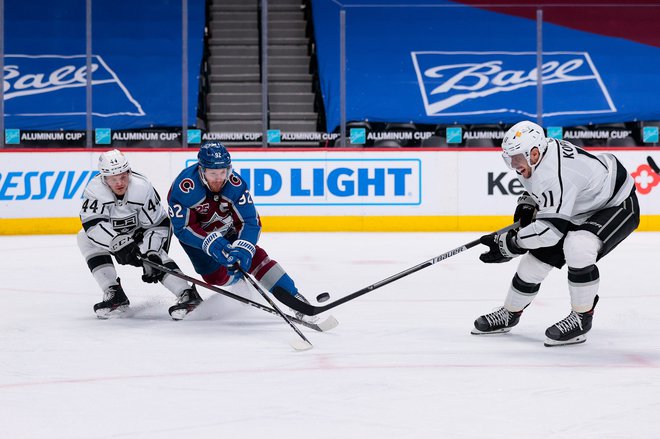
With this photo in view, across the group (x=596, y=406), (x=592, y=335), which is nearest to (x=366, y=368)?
(x=596, y=406)

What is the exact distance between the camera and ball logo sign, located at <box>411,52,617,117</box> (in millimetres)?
10086

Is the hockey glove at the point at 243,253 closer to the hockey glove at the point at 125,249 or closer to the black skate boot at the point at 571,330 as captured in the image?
the hockey glove at the point at 125,249

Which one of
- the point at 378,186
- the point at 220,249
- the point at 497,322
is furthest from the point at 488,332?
the point at 378,186

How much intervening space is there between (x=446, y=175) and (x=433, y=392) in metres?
6.45

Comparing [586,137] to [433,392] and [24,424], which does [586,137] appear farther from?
[24,424]

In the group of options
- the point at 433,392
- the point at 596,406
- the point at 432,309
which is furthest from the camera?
the point at 432,309

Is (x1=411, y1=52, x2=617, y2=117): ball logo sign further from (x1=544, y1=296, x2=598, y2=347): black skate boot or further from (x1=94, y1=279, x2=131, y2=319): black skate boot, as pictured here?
(x1=544, y1=296, x2=598, y2=347): black skate boot

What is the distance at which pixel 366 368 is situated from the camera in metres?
3.12

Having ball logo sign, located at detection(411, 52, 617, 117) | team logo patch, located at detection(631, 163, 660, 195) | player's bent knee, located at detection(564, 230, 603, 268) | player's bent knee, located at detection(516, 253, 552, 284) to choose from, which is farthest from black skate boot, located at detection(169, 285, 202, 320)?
ball logo sign, located at detection(411, 52, 617, 117)

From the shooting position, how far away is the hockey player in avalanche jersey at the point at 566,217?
3395 millimetres

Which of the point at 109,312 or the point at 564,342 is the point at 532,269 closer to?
the point at 564,342

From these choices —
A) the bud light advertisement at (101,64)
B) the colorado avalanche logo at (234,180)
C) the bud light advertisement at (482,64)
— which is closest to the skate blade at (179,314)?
the colorado avalanche logo at (234,180)

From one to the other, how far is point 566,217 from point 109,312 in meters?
2.09

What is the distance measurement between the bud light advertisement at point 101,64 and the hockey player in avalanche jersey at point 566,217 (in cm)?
637
